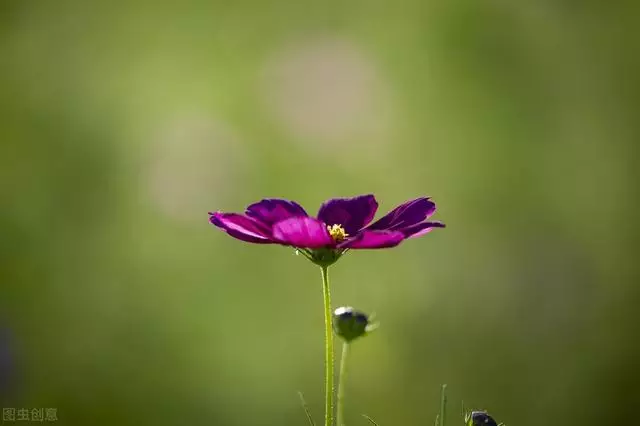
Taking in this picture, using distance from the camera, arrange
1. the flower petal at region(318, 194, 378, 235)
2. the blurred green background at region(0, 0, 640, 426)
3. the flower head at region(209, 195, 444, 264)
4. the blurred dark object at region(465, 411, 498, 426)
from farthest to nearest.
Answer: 1. the blurred green background at region(0, 0, 640, 426)
2. the flower petal at region(318, 194, 378, 235)
3. the flower head at region(209, 195, 444, 264)
4. the blurred dark object at region(465, 411, 498, 426)

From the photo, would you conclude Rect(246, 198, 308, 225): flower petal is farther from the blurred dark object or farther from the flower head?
the blurred dark object

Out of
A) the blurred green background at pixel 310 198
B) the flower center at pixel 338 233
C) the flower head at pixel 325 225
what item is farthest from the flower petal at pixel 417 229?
the blurred green background at pixel 310 198

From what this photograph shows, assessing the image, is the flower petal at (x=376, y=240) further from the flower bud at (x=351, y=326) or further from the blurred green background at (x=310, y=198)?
the blurred green background at (x=310, y=198)

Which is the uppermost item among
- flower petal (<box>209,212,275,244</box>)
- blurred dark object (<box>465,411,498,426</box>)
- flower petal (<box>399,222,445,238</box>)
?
flower petal (<box>209,212,275,244</box>)

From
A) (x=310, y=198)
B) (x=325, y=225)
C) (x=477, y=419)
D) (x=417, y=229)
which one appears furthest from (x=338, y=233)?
(x=310, y=198)

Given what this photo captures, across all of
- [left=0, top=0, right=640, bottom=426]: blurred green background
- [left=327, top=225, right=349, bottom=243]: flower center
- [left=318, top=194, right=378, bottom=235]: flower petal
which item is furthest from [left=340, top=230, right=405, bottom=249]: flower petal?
[left=0, top=0, right=640, bottom=426]: blurred green background

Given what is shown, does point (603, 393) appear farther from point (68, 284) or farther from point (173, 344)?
point (68, 284)

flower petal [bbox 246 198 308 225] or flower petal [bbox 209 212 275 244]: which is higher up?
flower petal [bbox 246 198 308 225]
